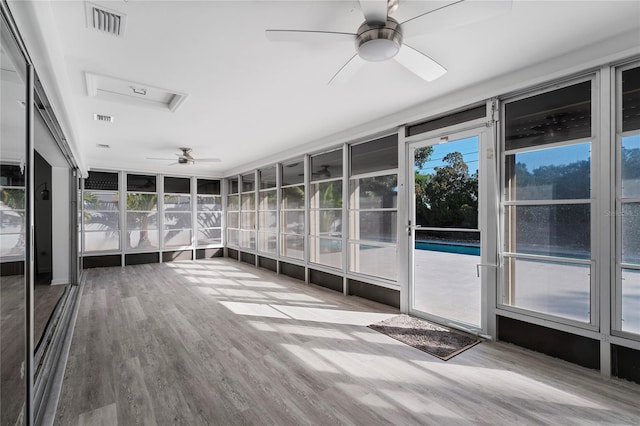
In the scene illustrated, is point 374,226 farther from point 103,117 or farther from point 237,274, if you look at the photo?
point 103,117

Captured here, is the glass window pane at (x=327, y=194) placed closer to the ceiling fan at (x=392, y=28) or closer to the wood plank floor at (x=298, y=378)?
the wood plank floor at (x=298, y=378)

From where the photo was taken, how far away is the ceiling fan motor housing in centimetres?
186

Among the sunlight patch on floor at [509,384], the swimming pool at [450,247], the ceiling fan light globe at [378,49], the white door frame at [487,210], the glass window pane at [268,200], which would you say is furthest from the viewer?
the glass window pane at [268,200]

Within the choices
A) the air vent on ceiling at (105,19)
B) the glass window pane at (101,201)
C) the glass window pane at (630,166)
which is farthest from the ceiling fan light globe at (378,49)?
the glass window pane at (101,201)

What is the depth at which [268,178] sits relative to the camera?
7125mm

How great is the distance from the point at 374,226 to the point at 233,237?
18.0 feet

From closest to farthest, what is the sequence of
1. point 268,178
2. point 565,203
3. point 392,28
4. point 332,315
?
1. point 392,28
2. point 565,203
3. point 332,315
4. point 268,178

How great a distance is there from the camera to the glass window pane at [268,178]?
693 cm

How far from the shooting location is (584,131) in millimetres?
2543

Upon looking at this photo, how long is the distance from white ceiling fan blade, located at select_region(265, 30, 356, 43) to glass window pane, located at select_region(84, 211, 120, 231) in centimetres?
762

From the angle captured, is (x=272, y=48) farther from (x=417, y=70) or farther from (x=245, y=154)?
(x=245, y=154)

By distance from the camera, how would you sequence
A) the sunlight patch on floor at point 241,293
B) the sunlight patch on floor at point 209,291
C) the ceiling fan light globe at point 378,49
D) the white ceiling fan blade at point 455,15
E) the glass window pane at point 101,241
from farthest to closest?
the glass window pane at point 101,241
the sunlight patch on floor at point 209,291
the sunlight patch on floor at point 241,293
the ceiling fan light globe at point 378,49
the white ceiling fan blade at point 455,15

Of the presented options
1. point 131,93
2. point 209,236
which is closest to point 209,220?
point 209,236

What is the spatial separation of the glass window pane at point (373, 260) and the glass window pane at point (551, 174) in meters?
1.72
